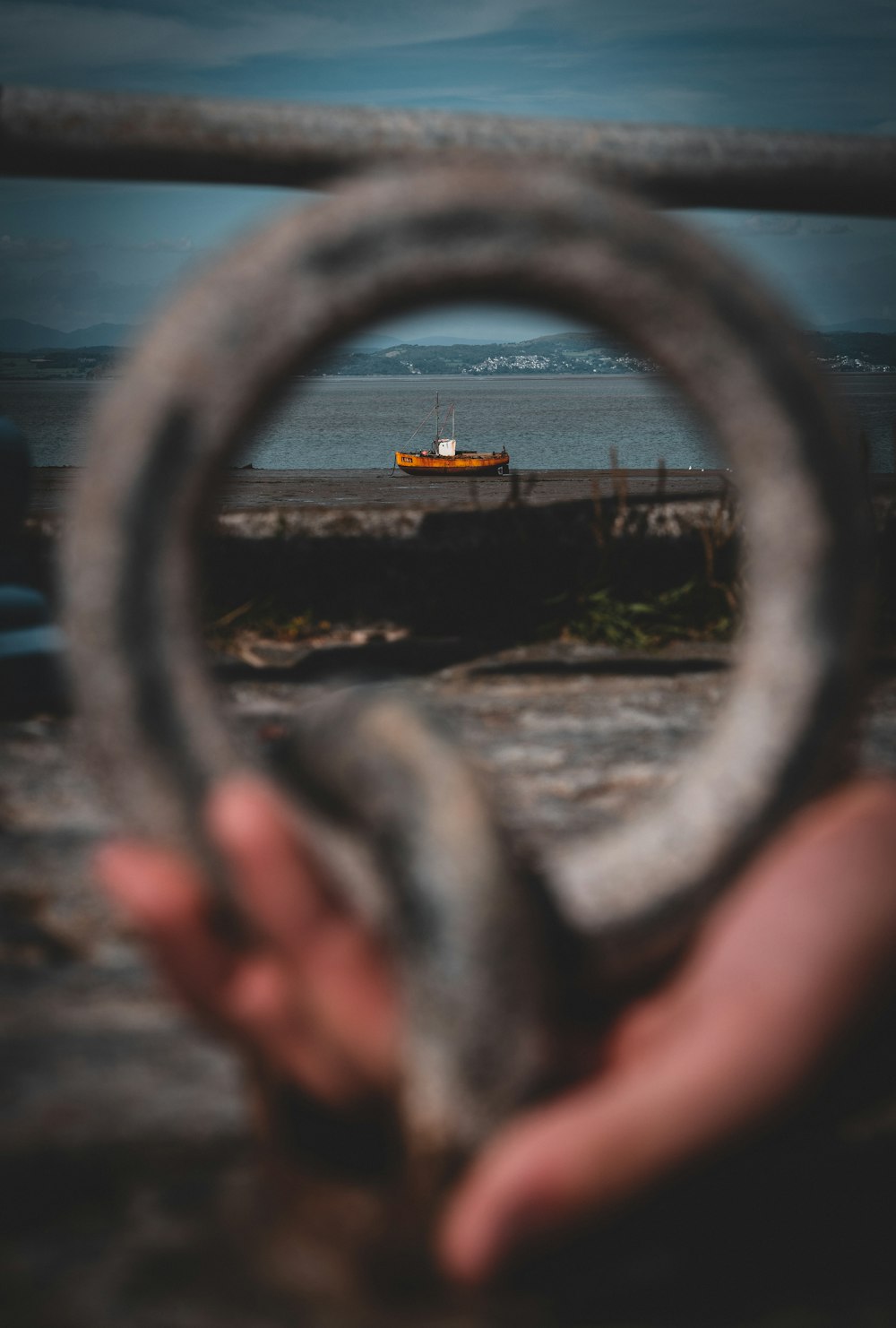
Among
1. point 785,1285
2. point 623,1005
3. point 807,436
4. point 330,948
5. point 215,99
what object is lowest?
point 785,1285

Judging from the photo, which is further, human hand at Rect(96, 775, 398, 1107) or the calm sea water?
the calm sea water

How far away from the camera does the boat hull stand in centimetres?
3534

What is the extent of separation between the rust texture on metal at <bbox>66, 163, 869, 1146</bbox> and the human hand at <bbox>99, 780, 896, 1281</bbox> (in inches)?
2.7

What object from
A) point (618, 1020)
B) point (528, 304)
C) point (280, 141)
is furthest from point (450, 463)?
point (618, 1020)

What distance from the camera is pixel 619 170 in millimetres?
2180

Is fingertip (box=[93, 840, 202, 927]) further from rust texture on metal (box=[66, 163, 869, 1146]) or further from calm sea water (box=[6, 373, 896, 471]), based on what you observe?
calm sea water (box=[6, 373, 896, 471])

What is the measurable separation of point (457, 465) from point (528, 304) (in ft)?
120

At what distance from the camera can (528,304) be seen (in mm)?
1381

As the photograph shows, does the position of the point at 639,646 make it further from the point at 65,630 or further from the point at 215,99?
the point at 65,630

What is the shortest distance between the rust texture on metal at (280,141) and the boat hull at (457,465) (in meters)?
31.8

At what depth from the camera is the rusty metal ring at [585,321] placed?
45.7 inches

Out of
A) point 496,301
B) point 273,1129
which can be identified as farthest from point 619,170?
point 273,1129

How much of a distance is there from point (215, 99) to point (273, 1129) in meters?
2.03

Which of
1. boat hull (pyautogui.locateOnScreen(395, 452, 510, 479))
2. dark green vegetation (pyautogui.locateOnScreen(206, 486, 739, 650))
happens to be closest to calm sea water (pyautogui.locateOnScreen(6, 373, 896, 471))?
boat hull (pyautogui.locateOnScreen(395, 452, 510, 479))
